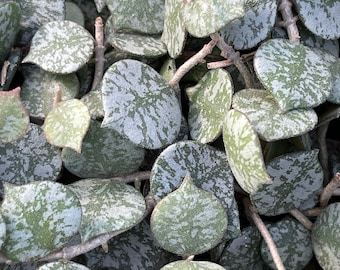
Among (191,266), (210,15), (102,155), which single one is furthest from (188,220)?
(210,15)

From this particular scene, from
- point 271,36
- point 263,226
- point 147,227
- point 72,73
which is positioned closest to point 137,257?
point 147,227

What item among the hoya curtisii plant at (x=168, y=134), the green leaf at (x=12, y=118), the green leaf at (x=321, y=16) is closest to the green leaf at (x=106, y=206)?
the hoya curtisii plant at (x=168, y=134)

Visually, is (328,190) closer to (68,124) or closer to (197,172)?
(197,172)

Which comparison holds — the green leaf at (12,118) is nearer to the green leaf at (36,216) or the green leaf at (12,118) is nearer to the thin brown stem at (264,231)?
the green leaf at (36,216)

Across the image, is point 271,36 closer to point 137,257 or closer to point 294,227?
point 294,227

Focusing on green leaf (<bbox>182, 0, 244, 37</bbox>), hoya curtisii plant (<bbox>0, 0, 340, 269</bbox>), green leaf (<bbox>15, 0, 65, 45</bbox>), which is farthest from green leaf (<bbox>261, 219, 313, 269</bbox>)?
green leaf (<bbox>15, 0, 65, 45</bbox>)

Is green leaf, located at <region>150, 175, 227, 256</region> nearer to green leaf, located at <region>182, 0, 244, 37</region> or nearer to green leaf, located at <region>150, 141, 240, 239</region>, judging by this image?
green leaf, located at <region>150, 141, 240, 239</region>
